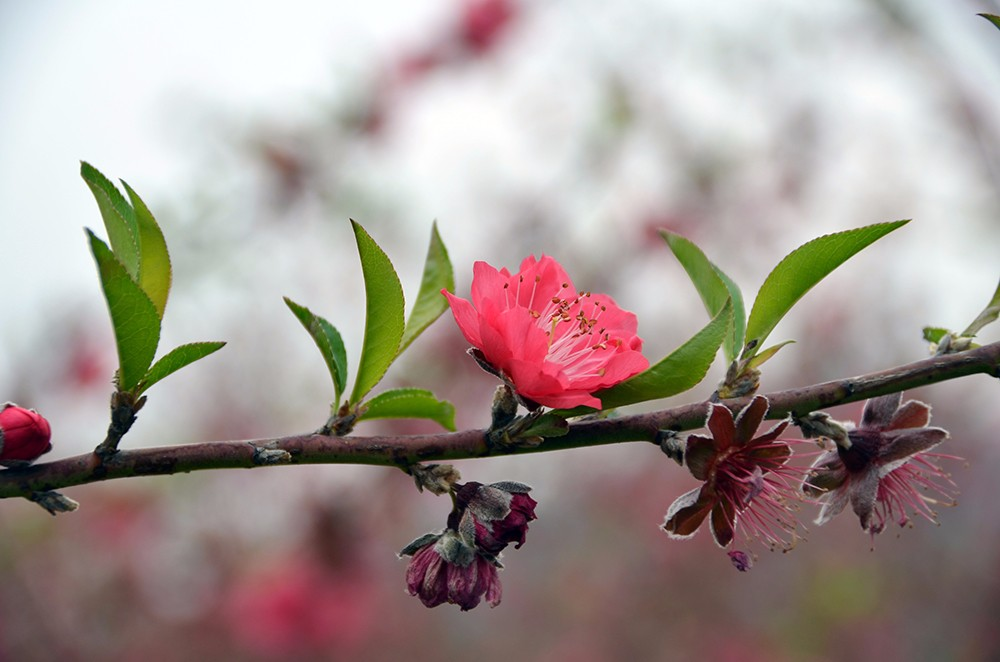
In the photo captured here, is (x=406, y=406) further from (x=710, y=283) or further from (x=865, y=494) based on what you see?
(x=865, y=494)

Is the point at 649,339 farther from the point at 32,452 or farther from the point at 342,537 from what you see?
the point at 32,452

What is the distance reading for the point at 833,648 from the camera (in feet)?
11.6

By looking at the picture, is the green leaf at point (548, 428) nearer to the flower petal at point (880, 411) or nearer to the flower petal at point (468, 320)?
the flower petal at point (468, 320)

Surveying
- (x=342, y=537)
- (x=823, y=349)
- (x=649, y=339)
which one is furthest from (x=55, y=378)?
(x=823, y=349)

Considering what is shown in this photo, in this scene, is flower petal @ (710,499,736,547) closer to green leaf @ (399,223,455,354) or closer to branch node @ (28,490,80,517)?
green leaf @ (399,223,455,354)

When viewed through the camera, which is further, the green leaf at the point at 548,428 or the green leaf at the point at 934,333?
the green leaf at the point at 934,333

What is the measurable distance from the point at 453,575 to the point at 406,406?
6.6 inches

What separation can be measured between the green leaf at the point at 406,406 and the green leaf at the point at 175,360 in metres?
0.15

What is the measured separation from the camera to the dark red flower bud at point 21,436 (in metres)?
0.63

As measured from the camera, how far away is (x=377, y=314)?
689 mm

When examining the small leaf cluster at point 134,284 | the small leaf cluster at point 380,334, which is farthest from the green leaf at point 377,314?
the small leaf cluster at point 134,284

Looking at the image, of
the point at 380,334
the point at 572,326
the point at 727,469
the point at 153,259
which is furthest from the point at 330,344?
the point at 727,469

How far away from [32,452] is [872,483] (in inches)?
30.2

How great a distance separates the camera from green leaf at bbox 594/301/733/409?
2.00ft
